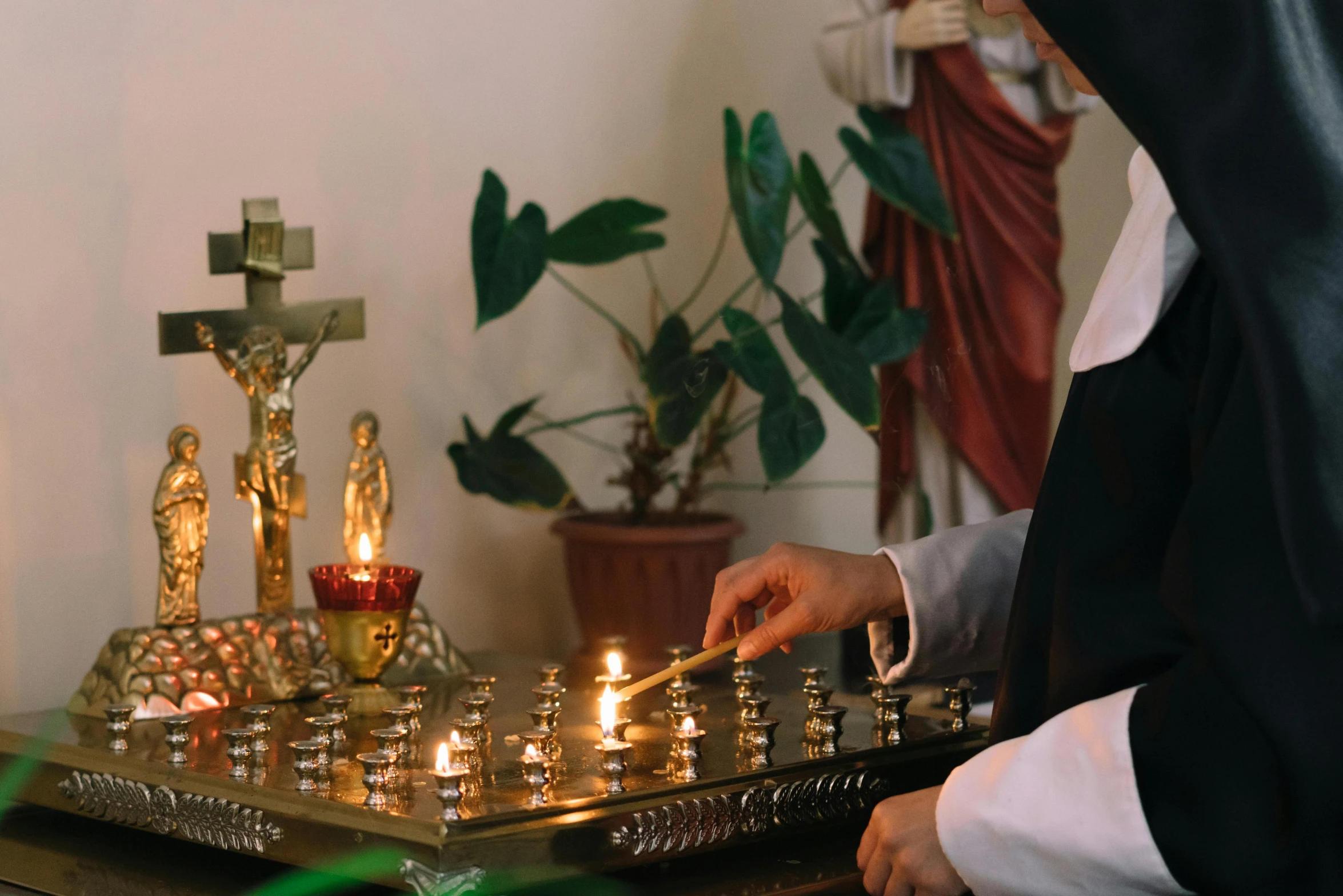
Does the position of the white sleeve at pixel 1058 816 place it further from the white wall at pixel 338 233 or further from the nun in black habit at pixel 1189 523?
the white wall at pixel 338 233

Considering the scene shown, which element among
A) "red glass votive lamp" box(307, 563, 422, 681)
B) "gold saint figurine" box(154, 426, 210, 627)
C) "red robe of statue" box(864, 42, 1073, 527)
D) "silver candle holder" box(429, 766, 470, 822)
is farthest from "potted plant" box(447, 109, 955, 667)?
"silver candle holder" box(429, 766, 470, 822)

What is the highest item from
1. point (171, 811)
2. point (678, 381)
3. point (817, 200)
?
point (817, 200)

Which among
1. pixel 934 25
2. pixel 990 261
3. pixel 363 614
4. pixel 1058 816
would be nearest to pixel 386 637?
pixel 363 614

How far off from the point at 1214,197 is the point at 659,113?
6.68 ft

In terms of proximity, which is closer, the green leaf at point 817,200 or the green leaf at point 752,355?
the green leaf at point 752,355

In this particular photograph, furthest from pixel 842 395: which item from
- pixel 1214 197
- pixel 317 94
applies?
pixel 1214 197

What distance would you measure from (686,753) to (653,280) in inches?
65.5

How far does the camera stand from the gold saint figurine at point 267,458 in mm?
1719

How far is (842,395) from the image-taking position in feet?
6.97

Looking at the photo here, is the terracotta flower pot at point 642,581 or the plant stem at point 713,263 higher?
the plant stem at point 713,263

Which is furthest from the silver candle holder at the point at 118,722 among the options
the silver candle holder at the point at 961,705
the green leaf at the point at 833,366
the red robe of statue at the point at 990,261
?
the red robe of statue at the point at 990,261

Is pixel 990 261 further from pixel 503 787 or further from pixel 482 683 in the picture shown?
pixel 503 787

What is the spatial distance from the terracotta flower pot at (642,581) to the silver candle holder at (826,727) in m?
1.12

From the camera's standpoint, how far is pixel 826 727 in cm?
131
